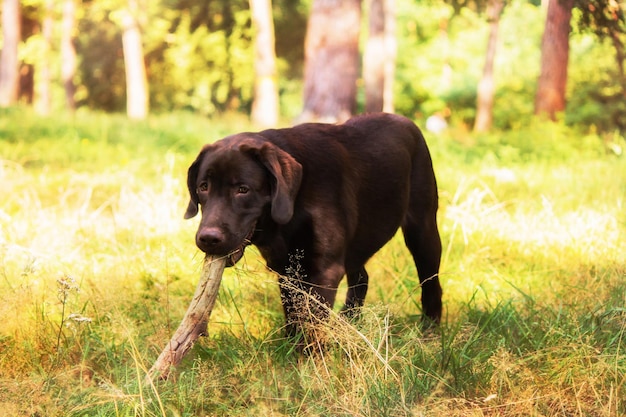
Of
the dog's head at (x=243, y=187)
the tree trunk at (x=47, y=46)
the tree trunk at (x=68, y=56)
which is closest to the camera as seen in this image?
the dog's head at (x=243, y=187)

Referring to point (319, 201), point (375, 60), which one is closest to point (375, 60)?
point (375, 60)

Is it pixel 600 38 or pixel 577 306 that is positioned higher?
pixel 600 38

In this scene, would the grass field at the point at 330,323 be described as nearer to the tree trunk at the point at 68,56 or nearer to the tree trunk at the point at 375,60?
the tree trunk at the point at 375,60

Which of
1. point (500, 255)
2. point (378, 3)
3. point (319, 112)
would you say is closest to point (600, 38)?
point (500, 255)

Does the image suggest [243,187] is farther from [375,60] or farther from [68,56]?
[68,56]

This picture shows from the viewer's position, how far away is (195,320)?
337 cm

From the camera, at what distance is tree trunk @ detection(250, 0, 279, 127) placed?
67.6ft

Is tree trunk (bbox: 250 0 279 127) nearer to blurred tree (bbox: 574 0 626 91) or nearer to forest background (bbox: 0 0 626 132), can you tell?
forest background (bbox: 0 0 626 132)

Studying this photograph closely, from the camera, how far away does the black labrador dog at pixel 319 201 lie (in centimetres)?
348

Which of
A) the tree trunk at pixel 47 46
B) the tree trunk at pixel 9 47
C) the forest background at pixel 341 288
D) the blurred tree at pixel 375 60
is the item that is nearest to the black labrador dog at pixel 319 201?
the forest background at pixel 341 288

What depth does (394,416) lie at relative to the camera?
2.84 meters

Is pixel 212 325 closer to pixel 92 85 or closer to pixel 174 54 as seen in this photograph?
pixel 174 54

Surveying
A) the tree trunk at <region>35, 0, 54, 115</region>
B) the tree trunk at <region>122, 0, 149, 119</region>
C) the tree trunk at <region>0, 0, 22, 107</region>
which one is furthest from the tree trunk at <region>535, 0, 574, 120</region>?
the tree trunk at <region>122, 0, 149, 119</region>

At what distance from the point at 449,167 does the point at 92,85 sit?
112 feet
